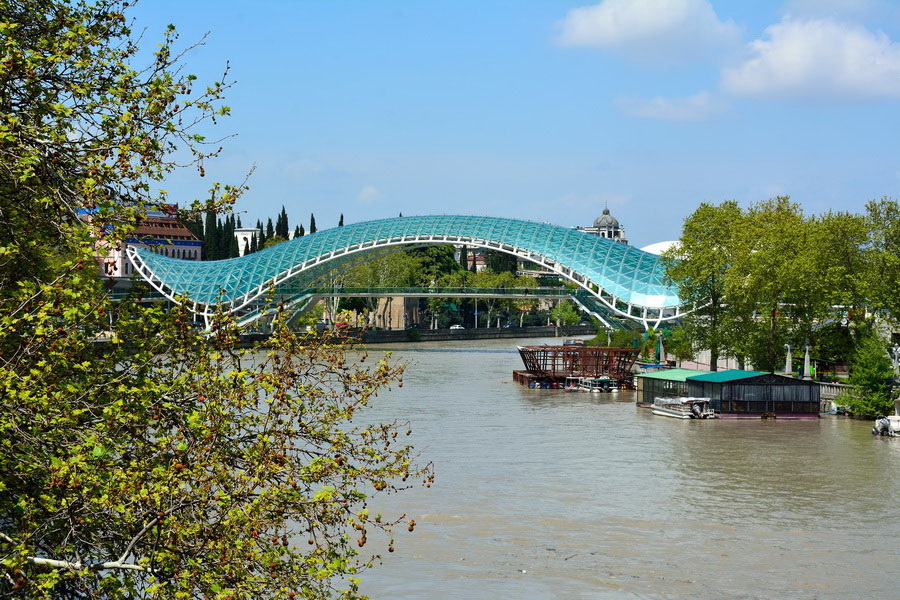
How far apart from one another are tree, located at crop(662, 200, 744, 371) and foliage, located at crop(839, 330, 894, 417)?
7.99m

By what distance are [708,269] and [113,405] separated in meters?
36.5

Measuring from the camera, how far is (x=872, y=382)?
32125 millimetres

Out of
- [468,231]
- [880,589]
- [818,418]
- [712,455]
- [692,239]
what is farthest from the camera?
[468,231]

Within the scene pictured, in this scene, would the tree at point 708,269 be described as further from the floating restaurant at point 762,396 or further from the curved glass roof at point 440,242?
the curved glass roof at point 440,242

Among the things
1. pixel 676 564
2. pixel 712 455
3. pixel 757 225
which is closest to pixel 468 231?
pixel 757 225

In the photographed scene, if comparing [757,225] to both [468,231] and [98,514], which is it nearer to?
[468,231]

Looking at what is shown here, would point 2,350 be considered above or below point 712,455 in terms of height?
above

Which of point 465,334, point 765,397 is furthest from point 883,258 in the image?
point 465,334

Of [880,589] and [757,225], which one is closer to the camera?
[880,589]

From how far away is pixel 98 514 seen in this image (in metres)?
6.55

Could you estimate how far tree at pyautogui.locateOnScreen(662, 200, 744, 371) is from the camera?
41.2 metres

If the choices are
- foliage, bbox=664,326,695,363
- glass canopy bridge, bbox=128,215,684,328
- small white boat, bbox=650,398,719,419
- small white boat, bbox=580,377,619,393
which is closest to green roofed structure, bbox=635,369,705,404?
small white boat, bbox=650,398,719,419

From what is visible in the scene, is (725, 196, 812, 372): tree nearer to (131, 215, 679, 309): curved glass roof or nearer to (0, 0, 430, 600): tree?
(131, 215, 679, 309): curved glass roof

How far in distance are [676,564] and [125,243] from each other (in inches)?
408
